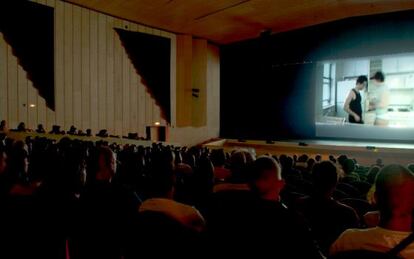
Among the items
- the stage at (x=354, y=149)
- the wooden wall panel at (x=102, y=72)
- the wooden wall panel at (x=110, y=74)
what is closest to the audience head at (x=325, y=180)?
the stage at (x=354, y=149)

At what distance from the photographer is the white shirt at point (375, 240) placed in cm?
186

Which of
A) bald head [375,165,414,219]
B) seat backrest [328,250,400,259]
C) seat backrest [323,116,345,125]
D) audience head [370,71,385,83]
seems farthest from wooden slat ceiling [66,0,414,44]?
seat backrest [328,250,400,259]

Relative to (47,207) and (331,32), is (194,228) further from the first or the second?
(331,32)

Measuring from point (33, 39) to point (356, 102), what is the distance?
1154 cm

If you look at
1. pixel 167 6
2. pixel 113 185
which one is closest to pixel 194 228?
pixel 113 185

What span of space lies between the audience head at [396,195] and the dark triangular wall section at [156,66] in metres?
14.7

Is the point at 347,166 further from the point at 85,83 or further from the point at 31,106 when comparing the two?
the point at 85,83

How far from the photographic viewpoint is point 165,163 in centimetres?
253

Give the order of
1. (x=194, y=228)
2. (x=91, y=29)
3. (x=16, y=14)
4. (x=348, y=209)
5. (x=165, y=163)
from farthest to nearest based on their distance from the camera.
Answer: (x=91, y=29) < (x=16, y=14) < (x=348, y=209) < (x=165, y=163) < (x=194, y=228)

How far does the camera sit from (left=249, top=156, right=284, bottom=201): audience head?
2236mm

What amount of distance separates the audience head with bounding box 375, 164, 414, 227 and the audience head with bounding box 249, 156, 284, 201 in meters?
0.55

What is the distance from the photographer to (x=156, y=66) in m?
16.7

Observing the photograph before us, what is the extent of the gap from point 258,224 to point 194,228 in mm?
502

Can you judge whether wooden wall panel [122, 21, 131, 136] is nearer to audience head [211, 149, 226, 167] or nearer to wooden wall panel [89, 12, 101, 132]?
wooden wall panel [89, 12, 101, 132]
